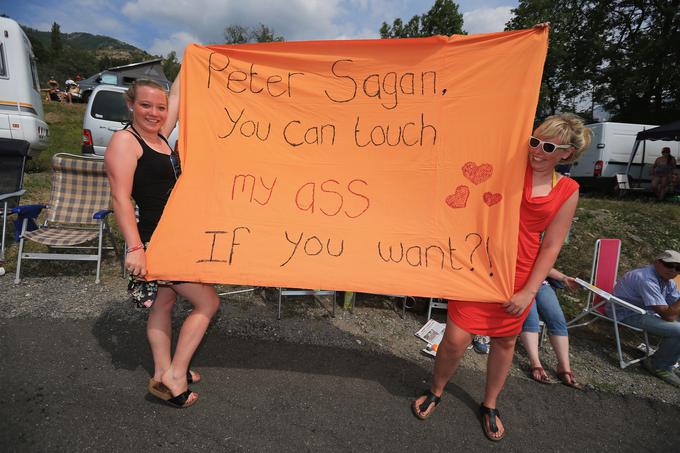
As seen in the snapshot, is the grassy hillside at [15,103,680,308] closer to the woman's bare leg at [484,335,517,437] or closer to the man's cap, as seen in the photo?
the man's cap

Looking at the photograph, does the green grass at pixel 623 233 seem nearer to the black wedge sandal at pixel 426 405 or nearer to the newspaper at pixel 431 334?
the newspaper at pixel 431 334

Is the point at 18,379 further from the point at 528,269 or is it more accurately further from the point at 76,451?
the point at 528,269

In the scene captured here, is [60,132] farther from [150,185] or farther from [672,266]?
[672,266]

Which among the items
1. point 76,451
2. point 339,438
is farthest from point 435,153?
point 76,451

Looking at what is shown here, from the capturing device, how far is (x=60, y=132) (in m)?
12.9

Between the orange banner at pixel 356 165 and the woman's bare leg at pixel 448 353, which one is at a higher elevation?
the orange banner at pixel 356 165

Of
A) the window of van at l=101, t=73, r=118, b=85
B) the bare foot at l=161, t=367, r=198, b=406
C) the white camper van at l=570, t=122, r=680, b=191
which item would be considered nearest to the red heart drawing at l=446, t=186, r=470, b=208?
the bare foot at l=161, t=367, r=198, b=406

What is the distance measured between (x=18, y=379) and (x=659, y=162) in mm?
13466

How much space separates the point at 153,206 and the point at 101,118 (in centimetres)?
703

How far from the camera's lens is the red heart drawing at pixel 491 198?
1904 millimetres

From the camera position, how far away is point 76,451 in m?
1.75

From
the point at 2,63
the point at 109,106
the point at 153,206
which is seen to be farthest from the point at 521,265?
the point at 2,63

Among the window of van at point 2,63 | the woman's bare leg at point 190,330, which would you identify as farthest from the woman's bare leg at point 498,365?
the window of van at point 2,63

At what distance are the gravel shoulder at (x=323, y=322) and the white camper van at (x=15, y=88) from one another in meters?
5.05
